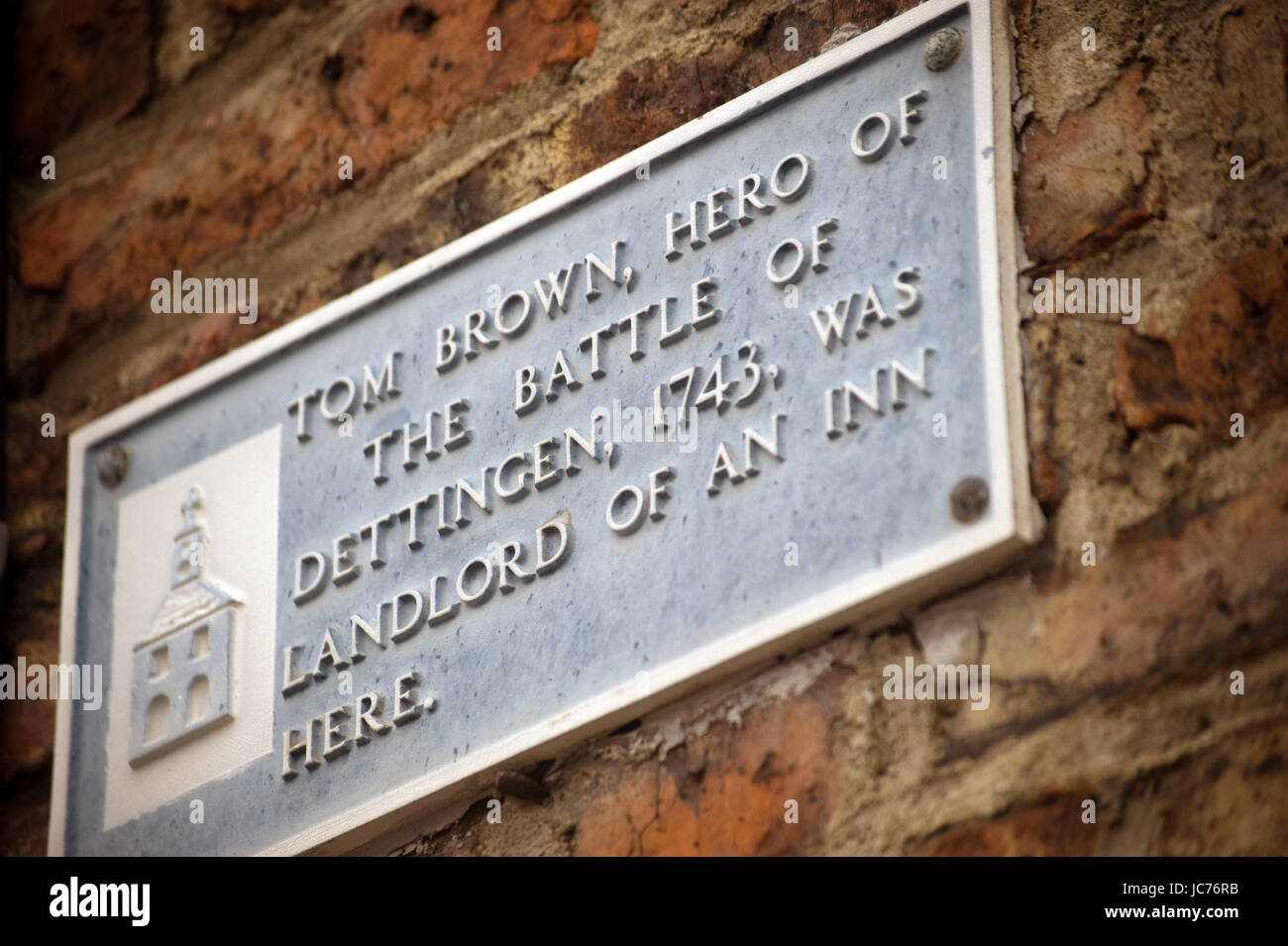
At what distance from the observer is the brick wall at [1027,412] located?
177 centimetres

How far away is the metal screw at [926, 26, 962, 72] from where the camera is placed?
2.10 m

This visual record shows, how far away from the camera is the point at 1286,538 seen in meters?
1.76

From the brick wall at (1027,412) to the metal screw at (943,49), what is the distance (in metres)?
0.07

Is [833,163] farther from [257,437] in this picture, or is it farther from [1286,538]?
[257,437]

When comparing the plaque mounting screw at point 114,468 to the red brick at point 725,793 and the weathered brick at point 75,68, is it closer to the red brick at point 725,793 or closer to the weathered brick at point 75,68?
the weathered brick at point 75,68

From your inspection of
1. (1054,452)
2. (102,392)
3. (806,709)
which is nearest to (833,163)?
(1054,452)

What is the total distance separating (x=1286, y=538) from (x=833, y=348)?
503 millimetres

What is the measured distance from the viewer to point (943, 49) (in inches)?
82.7

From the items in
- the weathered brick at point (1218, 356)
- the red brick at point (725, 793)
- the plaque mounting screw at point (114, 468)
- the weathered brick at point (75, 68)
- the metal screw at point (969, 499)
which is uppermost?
the weathered brick at point (75, 68)

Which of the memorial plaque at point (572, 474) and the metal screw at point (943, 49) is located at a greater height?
the metal screw at point (943, 49)

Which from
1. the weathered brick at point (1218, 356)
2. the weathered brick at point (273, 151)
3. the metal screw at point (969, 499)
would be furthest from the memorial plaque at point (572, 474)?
the weathered brick at point (273, 151)

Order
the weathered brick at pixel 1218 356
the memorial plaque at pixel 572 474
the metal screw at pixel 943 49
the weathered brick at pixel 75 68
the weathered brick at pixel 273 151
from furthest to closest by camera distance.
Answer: the weathered brick at pixel 75 68
the weathered brick at pixel 273 151
the metal screw at pixel 943 49
the memorial plaque at pixel 572 474
the weathered brick at pixel 1218 356

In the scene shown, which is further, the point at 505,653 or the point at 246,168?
the point at 246,168

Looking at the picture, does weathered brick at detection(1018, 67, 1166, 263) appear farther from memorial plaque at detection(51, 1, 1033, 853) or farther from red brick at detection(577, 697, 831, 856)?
red brick at detection(577, 697, 831, 856)
